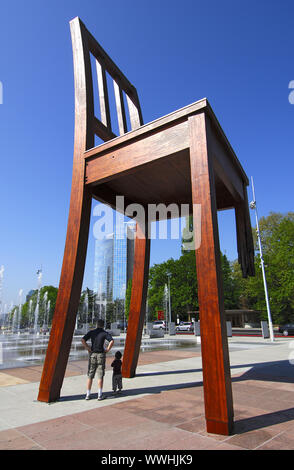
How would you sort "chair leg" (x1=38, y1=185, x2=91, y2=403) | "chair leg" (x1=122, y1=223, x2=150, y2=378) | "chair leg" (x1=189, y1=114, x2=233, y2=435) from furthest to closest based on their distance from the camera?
"chair leg" (x1=122, y1=223, x2=150, y2=378) → "chair leg" (x1=38, y1=185, x2=91, y2=403) → "chair leg" (x1=189, y1=114, x2=233, y2=435)

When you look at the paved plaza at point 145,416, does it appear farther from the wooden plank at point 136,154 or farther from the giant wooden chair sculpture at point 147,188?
the wooden plank at point 136,154

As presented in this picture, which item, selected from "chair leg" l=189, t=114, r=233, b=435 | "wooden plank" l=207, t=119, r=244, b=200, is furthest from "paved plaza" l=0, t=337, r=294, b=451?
"wooden plank" l=207, t=119, r=244, b=200

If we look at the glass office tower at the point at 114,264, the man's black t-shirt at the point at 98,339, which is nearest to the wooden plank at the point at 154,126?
the man's black t-shirt at the point at 98,339

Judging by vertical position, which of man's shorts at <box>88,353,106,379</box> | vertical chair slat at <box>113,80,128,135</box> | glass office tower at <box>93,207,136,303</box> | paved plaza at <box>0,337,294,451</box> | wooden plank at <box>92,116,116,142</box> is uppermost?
glass office tower at <box>93,207,136,303</box>

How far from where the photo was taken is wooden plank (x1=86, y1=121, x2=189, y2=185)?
15.6 ft

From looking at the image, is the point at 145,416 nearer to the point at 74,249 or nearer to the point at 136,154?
the point at 74,249

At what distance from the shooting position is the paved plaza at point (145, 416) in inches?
127

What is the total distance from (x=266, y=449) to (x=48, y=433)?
256 cm

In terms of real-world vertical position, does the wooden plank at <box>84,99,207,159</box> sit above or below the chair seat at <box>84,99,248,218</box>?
above

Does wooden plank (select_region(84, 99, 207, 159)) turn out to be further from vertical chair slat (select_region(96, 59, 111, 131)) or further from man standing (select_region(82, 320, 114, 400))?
man standing (select_region(82, 320, 114, 400))

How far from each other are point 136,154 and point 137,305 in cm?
396

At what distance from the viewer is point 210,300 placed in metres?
3.87

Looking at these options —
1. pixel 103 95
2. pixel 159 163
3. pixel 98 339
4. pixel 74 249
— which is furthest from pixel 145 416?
pixel 103 95

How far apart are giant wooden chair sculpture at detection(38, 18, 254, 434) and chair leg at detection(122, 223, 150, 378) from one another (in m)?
0.03
